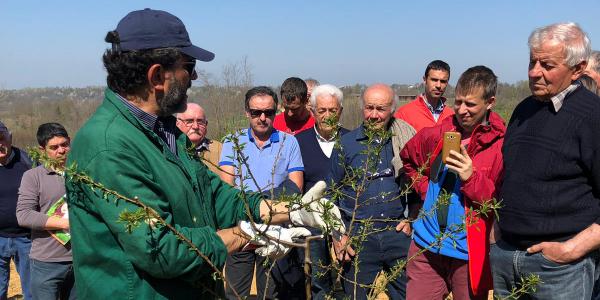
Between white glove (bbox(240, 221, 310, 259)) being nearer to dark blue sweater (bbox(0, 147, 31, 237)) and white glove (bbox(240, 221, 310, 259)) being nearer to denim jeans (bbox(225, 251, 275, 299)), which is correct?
denim jeans (bbox(225, 251, 275, 299))

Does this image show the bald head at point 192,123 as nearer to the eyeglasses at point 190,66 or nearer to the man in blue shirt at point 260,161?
the man in blue shirt at point 260,161

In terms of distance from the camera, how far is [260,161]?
14.0ft

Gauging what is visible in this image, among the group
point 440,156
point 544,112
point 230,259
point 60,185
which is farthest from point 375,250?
point 60,185

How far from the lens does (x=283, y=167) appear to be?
4207mm

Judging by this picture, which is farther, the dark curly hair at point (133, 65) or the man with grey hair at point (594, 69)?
the man with grey hair at point (594, 69)

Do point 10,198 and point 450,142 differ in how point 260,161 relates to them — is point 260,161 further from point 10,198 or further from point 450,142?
point 10,198

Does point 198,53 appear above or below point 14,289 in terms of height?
above

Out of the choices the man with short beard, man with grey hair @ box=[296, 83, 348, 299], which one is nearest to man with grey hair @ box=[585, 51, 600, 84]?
man with grey hair @ box=[296, 83, 348, 299]

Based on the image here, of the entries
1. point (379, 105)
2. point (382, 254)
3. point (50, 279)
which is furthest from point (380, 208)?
point (50, 279)

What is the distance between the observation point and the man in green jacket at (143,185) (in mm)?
1679

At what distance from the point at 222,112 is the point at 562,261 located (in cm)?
1399

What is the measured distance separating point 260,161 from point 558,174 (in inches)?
91.8

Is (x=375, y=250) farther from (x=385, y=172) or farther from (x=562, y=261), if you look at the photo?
(x=562, y=261)

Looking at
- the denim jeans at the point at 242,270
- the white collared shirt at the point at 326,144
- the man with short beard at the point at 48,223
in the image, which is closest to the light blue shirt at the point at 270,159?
the white collared shirt at the point at 326,144
